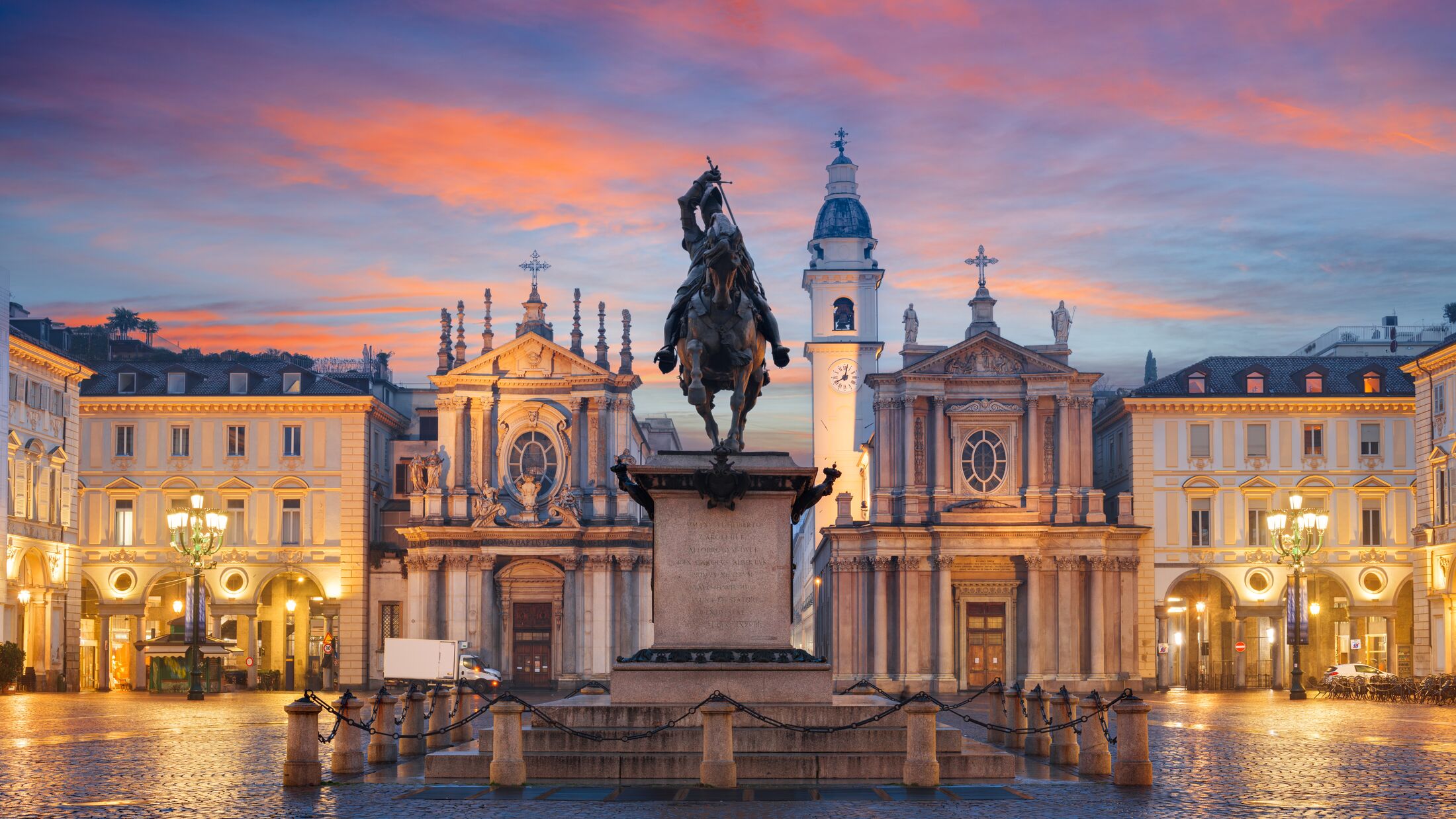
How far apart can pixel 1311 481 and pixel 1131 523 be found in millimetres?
7799

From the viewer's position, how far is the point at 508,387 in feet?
255

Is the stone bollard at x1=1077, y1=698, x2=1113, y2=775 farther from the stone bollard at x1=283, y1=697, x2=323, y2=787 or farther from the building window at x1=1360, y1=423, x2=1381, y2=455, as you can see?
the building window at x1=1360, y1=423, x2=1381, y2=455

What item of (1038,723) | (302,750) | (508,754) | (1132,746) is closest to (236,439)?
(1038,723)

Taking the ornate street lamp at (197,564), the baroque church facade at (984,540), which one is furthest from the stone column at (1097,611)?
the ornate street lamp at (197,564)

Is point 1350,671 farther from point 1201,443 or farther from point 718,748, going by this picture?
point 718,748

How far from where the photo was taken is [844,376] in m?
96.7

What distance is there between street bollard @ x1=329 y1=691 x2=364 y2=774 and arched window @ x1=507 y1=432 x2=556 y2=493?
5371 cm

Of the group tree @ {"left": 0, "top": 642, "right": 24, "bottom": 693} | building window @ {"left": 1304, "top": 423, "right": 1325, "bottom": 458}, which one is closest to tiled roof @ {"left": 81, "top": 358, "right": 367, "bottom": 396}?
tree @ {"left": 0, "top": 642, "right": 24, "bottom": 693}

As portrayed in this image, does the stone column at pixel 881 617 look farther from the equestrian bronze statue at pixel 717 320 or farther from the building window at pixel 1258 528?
the equestrian bronze statue at pixel 717 320

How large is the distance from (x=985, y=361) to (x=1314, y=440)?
13.9 m

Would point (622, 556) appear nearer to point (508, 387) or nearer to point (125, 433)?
point (508, 387)

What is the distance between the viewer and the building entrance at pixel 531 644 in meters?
76.7

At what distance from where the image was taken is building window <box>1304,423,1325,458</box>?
7438 centimetres

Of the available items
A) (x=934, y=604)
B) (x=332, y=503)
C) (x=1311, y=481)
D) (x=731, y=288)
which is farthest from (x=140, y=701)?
(x=1311, y=481)
